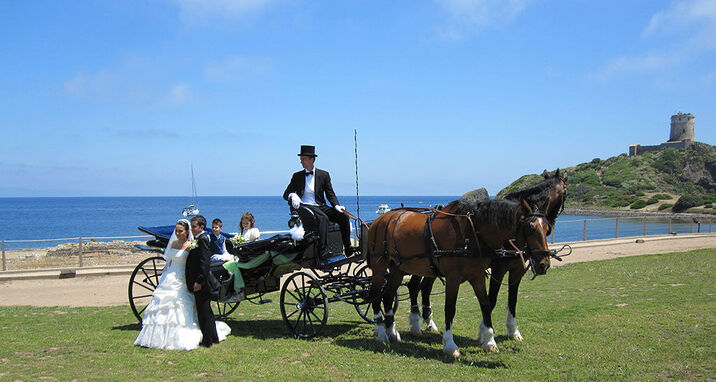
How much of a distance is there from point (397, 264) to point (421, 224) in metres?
0.74

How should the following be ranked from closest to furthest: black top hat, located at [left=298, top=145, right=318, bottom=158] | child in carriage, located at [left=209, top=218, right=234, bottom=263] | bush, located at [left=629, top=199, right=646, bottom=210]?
black top hat, located at [left=298, top=145, right=318, bottom=158] → child in carriage, located at [left=209, top=218, right=234, bottom=263] → bush, located at [left=629, top=199, right=646, bottom=210]

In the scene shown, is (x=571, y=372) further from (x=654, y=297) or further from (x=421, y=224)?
(x=654, y=297)

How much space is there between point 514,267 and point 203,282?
4.52m

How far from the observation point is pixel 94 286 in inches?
546

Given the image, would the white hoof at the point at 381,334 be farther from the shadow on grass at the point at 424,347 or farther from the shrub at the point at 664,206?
the shrub at the point at 664,206

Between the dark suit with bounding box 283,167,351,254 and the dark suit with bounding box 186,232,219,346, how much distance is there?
5.21 feet

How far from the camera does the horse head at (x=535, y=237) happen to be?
20.2 ft

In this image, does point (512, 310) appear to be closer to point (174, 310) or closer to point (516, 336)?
point (516, 336)

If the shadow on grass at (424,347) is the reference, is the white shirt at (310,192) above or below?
above

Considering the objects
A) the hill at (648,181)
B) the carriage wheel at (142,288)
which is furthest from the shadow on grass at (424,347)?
the hill at (648,181)

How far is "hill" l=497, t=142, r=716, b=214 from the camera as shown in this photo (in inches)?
2484

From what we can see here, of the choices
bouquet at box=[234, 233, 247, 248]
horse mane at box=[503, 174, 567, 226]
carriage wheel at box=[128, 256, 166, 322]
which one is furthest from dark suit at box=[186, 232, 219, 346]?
horse mane at box=[503, 174, 567, 226]

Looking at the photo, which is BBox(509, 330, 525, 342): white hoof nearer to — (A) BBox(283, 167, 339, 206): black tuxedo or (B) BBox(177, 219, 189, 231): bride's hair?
(A) BBox(283, 167, 339, 206): black tuxedo

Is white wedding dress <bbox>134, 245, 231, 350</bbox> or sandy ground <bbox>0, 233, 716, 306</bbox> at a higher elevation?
white wedding dress <bbox>134, 245, 231, 350</bbox>
